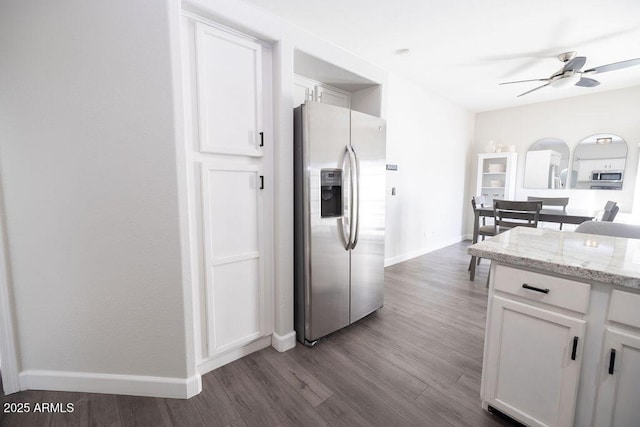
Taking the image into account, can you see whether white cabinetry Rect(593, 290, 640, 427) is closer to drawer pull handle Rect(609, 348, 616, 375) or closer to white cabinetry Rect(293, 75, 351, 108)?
drawer pull handle Rect(609, 348, 616, 375)

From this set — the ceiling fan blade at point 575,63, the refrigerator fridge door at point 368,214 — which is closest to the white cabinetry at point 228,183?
the refrigerator fridge door at point 368,214

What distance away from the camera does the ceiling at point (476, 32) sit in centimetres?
208

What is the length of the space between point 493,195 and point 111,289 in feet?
19.8

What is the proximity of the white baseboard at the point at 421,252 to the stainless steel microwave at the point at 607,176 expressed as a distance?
2.27 meters

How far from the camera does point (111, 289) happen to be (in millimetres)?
1505

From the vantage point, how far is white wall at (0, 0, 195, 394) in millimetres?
1361

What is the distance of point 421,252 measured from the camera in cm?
450

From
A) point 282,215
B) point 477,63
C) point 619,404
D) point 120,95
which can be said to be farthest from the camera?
point 477,63

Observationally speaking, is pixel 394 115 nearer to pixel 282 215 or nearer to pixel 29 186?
pixel 282 215

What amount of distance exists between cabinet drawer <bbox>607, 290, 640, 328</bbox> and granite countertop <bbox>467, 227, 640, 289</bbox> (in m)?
0.06

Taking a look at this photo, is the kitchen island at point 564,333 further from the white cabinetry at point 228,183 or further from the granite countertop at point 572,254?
the white cabinetry at point 228,183

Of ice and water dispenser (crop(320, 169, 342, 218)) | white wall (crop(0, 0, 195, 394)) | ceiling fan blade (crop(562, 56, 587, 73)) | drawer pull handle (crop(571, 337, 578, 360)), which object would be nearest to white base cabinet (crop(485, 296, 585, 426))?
drawer pull handle (crop(571, 337, 578, 360))

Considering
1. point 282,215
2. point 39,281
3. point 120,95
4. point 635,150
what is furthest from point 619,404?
point 635,150

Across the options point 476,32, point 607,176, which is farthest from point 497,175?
point 476,32
